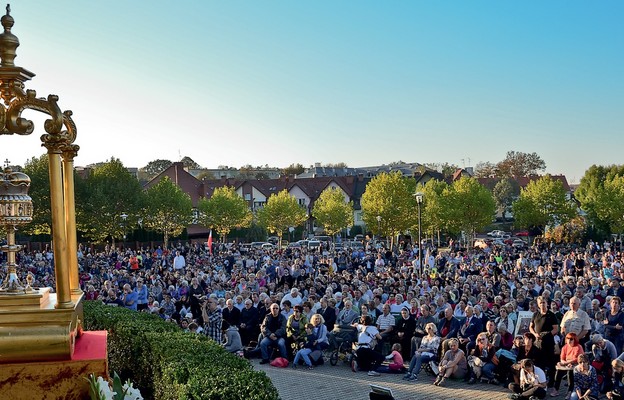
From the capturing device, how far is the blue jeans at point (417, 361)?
11.9m

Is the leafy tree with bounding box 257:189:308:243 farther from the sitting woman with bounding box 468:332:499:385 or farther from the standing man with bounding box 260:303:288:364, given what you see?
the sitting woman with bounding box 468:332:499:385

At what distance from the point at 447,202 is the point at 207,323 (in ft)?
137

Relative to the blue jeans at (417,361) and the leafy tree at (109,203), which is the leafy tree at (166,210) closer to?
the leafy tree at (109,203)

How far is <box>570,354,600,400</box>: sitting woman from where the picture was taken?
933 centimetres

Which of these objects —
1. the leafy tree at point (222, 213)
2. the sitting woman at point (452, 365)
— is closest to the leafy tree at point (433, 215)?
the leafy tree at point (222, 213)

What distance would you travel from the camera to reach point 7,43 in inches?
201

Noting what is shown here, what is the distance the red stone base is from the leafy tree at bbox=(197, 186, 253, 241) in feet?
169

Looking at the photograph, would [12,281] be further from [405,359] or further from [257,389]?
[405,359]

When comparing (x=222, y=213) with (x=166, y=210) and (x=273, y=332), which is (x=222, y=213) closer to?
(x=166, y=210)

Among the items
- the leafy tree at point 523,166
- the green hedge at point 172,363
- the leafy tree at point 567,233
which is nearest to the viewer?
the green hedge at point 172,363

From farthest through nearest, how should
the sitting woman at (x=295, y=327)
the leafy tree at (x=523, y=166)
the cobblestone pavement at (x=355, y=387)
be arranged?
the leafy tree at (x=523, y=166)
the sitting woman at (x=295, y=327)
the cobblestone pavement at (x=355, y=387)

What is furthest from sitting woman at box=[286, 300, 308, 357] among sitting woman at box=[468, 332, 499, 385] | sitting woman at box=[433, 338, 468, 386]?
sitting woman at box=[468, 332, 499, 385]

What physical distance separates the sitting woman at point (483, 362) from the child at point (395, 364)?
1.50m

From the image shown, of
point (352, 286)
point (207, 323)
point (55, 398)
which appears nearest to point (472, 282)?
point (352, 286)
